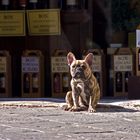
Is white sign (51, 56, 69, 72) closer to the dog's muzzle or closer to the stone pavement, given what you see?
the stone pavement

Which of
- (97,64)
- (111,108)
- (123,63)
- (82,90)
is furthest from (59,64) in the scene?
(82,90)

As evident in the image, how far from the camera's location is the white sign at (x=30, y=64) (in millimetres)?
16453

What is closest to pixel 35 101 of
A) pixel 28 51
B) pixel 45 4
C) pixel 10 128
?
pixel 28 51

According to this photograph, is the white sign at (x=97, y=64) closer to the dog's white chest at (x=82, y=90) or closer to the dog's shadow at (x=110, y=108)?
the dog's shadow at (x=110, y=108)

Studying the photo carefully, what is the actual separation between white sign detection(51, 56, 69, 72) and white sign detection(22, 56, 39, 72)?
1.28 ft

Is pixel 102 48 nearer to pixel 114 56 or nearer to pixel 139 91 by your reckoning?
pixel 114 56

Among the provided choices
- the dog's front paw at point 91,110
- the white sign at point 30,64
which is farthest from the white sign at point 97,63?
the dog's front paw at point 91,110

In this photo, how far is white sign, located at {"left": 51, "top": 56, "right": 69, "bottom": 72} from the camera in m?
16.4

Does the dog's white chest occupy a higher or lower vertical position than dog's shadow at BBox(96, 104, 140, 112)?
higher

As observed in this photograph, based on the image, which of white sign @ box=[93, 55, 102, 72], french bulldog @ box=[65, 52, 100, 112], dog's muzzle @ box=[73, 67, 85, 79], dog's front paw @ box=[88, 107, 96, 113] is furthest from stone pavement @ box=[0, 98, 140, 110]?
dog's muzzle @ box=[73, 67, 85, 79]

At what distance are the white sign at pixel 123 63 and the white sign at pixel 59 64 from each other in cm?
123

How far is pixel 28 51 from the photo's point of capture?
16.7 m

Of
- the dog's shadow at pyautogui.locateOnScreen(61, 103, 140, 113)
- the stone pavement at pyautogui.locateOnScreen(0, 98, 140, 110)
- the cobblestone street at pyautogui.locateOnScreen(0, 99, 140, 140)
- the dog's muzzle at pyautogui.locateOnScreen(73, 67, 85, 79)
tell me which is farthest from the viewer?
the stone pavement at pyautogui.locateOnScreen(0, 98, 140, 110)

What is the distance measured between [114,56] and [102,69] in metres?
0.43
